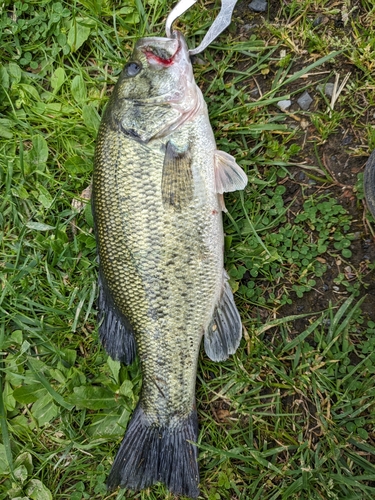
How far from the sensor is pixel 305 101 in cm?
289

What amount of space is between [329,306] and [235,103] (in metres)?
1.36

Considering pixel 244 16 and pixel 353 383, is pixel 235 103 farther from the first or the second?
pixel 353 383

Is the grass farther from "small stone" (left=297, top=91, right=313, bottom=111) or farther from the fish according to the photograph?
the fish

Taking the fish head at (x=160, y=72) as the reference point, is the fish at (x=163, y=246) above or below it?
below

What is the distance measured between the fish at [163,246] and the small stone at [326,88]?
2.50 feet

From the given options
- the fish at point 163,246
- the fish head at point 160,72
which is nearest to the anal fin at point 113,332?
the fish at point 163,246

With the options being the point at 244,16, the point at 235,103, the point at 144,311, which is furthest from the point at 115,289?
the point at 244,16

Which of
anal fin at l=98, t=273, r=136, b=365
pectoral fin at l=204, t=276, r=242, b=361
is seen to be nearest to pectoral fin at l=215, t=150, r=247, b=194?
pectoral fin at l=204, t=276, r=242, b=361

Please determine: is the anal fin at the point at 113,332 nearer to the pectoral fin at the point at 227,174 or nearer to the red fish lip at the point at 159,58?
the pectoral fin at the point at 227,174

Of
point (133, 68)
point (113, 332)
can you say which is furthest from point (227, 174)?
point (113, 332)

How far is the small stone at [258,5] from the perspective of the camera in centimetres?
293

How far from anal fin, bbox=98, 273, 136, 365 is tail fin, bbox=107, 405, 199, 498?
366 mm

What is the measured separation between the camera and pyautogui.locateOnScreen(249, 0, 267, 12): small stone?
293cm

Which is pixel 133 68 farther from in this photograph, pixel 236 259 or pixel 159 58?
pixel 236 259
